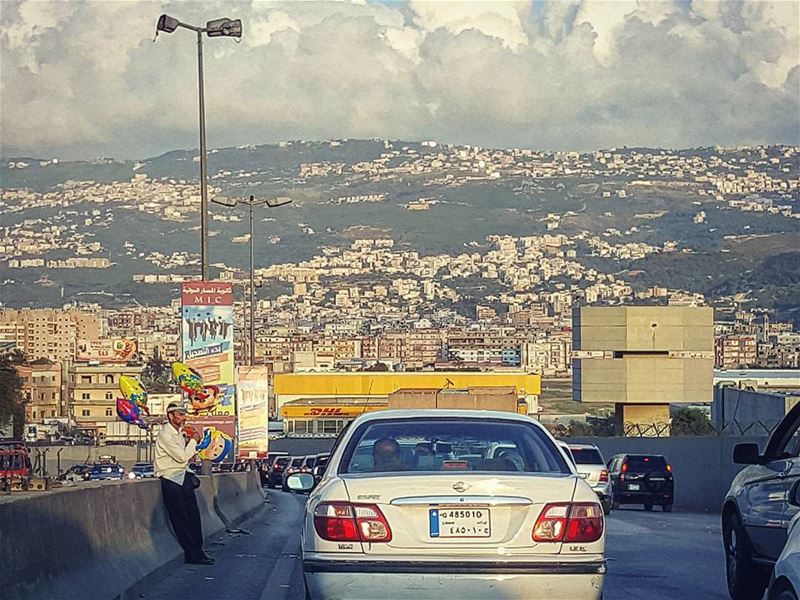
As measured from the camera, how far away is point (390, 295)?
185500 mm

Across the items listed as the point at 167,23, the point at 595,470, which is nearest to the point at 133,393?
the point at 167,23

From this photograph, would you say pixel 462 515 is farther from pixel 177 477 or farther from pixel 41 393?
pixel 41 393

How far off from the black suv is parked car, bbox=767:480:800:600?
30398 mm

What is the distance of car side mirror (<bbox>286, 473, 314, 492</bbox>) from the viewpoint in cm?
1139

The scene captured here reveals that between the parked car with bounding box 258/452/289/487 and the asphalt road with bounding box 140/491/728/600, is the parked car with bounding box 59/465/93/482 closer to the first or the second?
the parked car with bounding box 258/452/289/487

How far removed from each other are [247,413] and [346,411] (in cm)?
6302

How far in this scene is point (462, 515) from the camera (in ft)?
29.0

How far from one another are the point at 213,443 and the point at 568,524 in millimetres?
24035

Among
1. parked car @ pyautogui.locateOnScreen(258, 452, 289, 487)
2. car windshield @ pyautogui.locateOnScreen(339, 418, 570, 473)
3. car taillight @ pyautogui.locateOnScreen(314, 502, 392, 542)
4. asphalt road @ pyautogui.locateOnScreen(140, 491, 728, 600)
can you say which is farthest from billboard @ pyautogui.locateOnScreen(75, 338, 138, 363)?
car taillight @ pyautogui.locateOnScreen(314, 502, 392, 542)

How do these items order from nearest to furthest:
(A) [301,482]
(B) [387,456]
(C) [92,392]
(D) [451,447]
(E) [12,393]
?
1. (B) [387,456]
2. (D) [451,447]
3. (A) [301,482]
4. (C) [92,392]
5. (E) [12,393]

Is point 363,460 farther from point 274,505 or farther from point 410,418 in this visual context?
point 274,505

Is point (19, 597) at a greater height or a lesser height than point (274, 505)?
greater

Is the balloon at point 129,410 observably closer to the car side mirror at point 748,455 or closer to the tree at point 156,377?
the car side mirror at point 748,455

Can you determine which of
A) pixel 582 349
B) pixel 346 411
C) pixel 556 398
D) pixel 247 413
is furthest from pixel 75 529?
pixel 556 398
